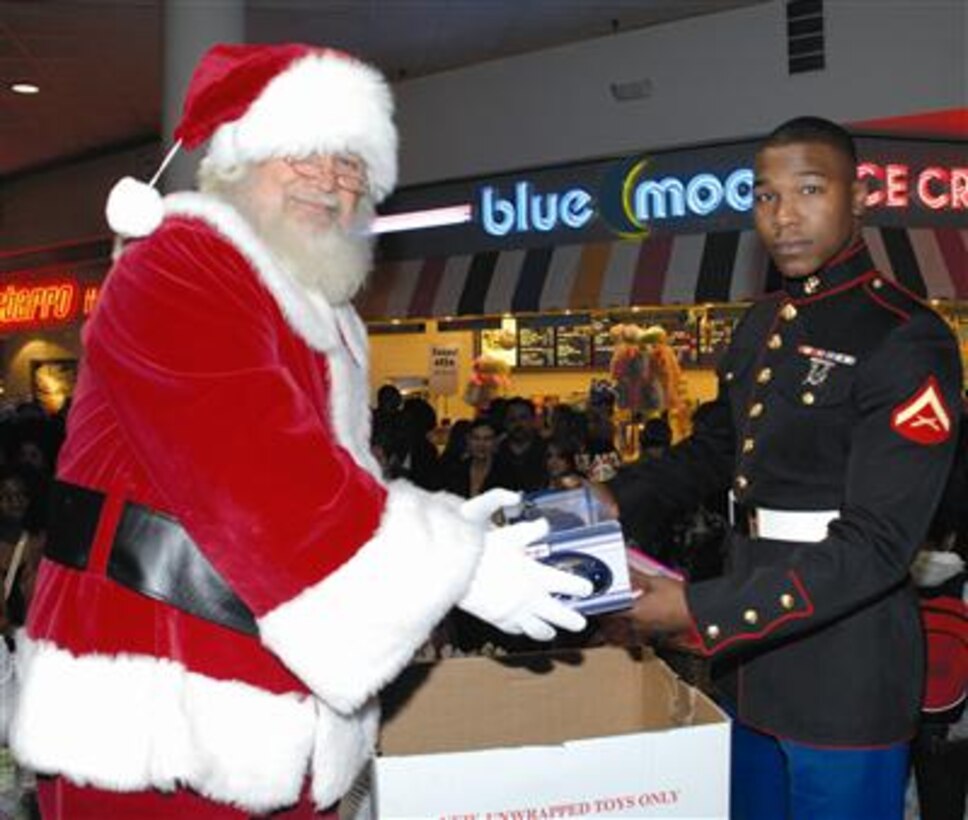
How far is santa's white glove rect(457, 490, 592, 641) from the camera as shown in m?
1.68

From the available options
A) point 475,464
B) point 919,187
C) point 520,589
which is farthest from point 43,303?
point 520,589

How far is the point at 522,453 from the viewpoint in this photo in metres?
6.37

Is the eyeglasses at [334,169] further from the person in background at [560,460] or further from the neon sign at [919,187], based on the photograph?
the neon sign at [919,187]

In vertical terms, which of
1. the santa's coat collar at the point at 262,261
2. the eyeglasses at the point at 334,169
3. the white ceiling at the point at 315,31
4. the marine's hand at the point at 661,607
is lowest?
the marine's hand at the point at 661,607

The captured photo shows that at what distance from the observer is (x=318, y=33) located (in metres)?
8.54

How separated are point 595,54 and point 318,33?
7.29 feet

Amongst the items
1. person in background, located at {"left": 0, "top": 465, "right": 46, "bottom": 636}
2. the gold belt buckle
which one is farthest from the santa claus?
person in background, located at {"left": 0, "top": 465, "right": 46, "bottom": 636}

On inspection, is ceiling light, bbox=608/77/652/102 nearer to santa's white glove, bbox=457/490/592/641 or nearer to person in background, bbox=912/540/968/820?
person in background, bbox=912/540/968/820

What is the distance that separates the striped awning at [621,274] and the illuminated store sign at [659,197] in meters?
0.19

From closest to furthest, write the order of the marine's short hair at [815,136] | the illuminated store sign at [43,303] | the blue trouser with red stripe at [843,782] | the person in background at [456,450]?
the blue trouser with red stripe at [843,782] → the marine's short hair at [815,136] → the person in background at [456,450] → the illuminated store sign at [43,303]

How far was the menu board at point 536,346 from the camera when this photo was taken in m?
9.73

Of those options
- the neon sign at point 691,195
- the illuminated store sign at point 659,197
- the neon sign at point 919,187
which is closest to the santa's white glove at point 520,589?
the illuminated store sign at point 659,197

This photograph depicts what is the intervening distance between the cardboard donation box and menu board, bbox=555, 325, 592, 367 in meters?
7.58

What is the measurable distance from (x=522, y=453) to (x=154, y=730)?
4.85 m
